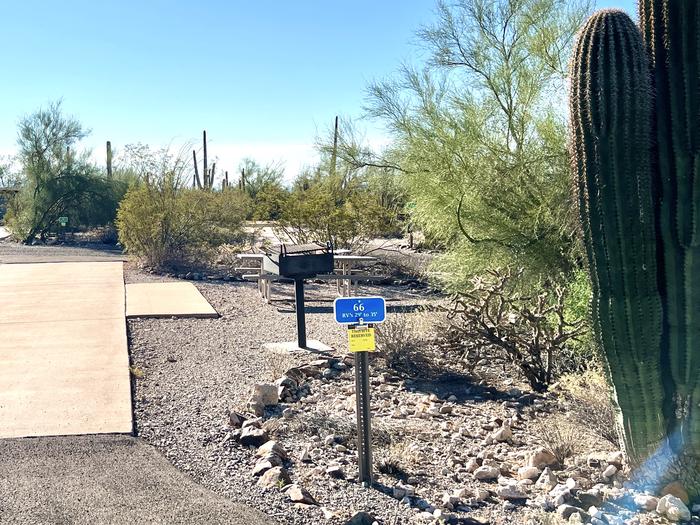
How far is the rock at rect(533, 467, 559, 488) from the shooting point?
4648mm

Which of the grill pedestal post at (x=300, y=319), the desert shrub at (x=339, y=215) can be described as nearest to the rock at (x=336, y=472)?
the grill pedestal post at (x=300, y=319)

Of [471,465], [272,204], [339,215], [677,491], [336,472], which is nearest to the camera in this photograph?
[677,491]

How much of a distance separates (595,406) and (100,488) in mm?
3260

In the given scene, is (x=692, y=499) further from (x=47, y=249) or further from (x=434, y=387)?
(x=47, y=249)

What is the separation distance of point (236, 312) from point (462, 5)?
5.86 m

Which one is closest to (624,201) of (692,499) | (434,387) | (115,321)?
(692,499)

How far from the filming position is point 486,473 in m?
4.96

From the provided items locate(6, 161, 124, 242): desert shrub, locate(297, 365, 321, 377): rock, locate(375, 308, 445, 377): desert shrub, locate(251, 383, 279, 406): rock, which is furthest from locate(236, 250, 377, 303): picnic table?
locate(6, 161, 124, 242): desert shrub

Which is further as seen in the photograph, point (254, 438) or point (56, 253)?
point (56, 253)

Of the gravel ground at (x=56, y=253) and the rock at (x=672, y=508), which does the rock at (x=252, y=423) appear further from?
the gravel ground at (x=56, y=253)

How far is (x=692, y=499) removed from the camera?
4281 mm

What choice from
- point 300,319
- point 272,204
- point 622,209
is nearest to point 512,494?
point 622,209

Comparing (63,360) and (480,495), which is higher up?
(63,360)

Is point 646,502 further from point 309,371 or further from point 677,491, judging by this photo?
point 309,371
